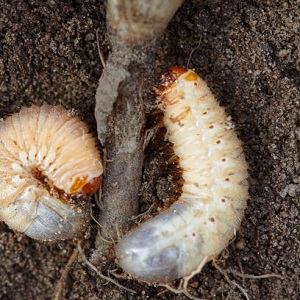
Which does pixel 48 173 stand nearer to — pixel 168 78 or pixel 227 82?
pixel 168 78

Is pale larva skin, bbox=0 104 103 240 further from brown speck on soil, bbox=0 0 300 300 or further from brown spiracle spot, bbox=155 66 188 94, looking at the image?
brown spiracle spot, bbox=155 66 188 94

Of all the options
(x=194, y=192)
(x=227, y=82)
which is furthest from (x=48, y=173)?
(x=227, y=82)

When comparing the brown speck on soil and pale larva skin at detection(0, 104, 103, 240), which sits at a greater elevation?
the brown speck on soil

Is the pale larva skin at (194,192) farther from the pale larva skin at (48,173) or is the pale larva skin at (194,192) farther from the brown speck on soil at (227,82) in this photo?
the pale larva skin at (48,173)

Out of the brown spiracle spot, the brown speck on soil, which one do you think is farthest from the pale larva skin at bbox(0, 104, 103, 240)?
the brown spiracle spot

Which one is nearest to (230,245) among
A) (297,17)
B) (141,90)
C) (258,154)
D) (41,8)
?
(258,154)

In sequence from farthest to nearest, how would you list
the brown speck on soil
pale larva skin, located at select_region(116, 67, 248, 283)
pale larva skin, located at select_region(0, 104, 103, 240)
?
the brown speck on soil, pale larva skin, located at select_region(0, 104, 103, 240), pale larva skin, located at select_region(116, 67, 248, 283)
